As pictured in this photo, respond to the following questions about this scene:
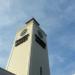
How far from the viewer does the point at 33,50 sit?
25062mm

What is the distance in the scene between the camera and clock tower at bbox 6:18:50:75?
2306cm

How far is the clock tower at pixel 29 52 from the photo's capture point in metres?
23.1

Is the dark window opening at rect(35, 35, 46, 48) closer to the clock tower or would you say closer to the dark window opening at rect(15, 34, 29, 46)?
the clock tower

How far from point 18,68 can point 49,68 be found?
5803 mm

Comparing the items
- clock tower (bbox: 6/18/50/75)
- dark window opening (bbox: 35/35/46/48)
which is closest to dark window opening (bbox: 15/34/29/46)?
clock tower (bbox: 6/18/50/75)

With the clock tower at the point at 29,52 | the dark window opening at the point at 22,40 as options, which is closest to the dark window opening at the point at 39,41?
the clock tower at the point at 29,52

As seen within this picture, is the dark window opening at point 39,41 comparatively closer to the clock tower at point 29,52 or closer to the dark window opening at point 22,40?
the clock tower at point 29,52

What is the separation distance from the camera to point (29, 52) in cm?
2423

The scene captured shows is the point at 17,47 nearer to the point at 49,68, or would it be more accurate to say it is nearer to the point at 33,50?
the point at 33,50

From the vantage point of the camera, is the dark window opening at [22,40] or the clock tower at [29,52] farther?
the dark window opening at [22,40]

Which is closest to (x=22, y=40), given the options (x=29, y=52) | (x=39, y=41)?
(x=39, y=41)

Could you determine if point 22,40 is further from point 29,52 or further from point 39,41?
point 29,52

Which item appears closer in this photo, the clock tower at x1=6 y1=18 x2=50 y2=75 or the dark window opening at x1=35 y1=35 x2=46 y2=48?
the clock tower at x1=6 y1=18 x2=50 y2=75

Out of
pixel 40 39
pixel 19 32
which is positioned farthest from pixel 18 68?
pixel 19 32
